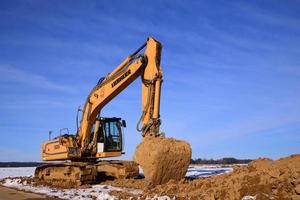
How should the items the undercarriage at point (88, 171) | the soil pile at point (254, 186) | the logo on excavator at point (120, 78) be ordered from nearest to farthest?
the soil pile at point (254, 186) → the logo on excavator at point (120, 78) → the undercarriage at point (88, 171)

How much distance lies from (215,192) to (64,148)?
42.8 ft

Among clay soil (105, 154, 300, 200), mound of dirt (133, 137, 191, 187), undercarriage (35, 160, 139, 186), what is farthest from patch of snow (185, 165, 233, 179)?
clay soil (105, 154, 300, 200)

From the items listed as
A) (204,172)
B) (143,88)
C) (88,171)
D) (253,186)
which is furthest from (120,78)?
(204,172)

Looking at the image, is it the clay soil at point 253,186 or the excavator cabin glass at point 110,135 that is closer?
the clay soil at point 253,186

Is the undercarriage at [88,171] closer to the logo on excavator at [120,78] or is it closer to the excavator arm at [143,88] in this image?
the excavator arm at [143,88]

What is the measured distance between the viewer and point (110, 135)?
68.5 ft

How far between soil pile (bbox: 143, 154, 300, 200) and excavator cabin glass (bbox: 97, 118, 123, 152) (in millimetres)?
8813

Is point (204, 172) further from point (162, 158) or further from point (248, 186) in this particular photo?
point (248, 186)

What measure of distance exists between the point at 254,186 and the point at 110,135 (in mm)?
12389

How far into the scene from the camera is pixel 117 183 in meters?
18.1

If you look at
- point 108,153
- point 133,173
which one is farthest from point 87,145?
point 133,173

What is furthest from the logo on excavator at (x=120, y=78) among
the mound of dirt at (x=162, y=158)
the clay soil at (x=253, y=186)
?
the clay soil at (x=253, y=186)

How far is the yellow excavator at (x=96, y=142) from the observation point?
59.5 ft

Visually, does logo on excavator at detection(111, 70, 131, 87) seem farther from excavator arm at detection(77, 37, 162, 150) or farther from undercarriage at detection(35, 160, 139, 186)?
undercarriage at detection(35, 160, 139, 186)
